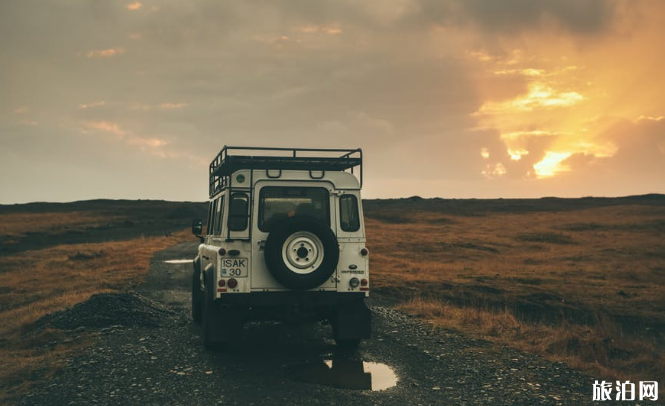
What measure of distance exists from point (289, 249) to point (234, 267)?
1.01 meters

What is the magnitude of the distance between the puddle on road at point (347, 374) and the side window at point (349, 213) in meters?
2.32

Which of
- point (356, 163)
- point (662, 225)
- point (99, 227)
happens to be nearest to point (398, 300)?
point (356, 163)

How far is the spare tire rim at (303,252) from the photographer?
31.9 feet

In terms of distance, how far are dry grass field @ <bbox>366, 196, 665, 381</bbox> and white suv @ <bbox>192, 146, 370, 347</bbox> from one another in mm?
3592

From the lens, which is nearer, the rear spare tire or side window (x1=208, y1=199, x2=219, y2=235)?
the rear spare tire

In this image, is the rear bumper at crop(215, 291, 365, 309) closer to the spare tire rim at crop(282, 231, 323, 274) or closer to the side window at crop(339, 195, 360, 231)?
the spare tire rim at crop(282, 231, 323, 274)

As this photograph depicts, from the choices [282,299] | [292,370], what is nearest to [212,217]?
[282,299]

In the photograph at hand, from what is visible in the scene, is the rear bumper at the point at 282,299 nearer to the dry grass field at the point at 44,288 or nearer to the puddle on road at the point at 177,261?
the dry grass field at the point at 44,288

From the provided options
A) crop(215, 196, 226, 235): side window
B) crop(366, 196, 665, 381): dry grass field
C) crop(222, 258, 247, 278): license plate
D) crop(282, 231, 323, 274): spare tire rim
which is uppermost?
crop(215, 196, 226, 235): side window

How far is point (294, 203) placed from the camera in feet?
34.2

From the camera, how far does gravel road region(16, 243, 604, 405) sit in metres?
7.75

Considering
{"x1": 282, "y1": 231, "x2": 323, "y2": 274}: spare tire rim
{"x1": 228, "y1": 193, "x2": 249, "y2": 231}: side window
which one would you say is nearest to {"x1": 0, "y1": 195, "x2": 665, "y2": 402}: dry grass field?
{"x1": 228, "y1": 193, "x2": 249, "y2": 231}: side window

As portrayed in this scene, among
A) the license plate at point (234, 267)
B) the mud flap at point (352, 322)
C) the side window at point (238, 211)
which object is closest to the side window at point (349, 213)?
the mud flap at point (352, 322)

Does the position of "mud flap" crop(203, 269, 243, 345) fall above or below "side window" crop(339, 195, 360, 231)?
below
